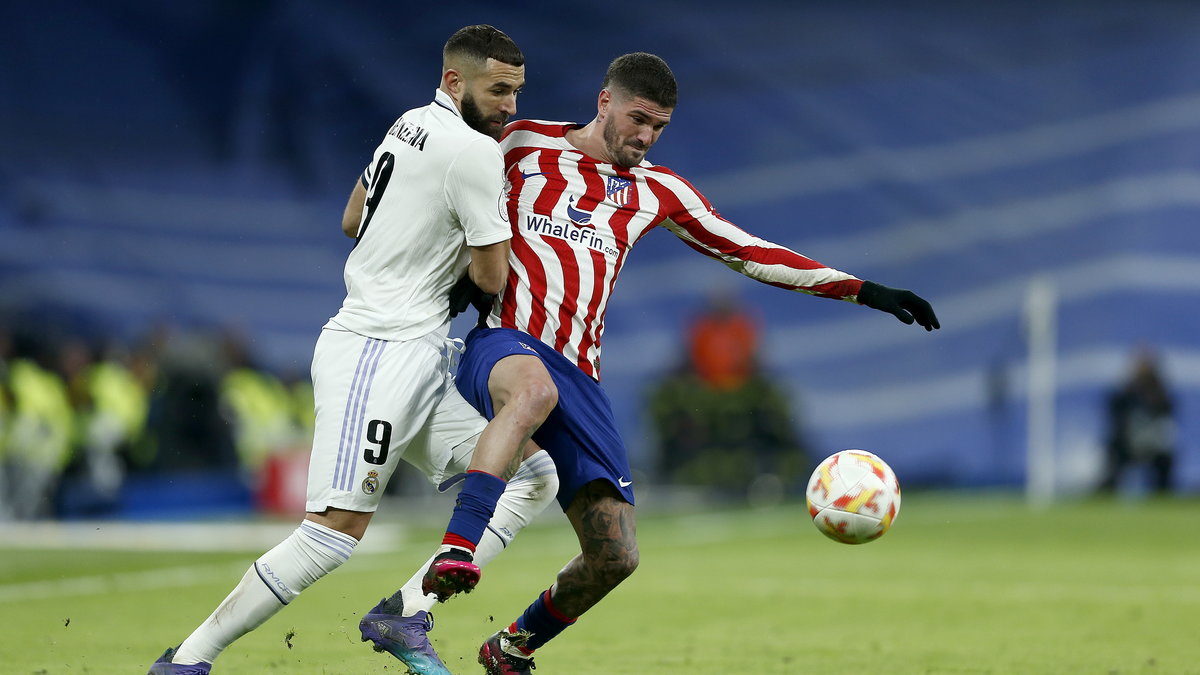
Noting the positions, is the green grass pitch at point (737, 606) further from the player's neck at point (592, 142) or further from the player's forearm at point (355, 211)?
the player's neck at point (592, 142)

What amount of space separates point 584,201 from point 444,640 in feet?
9.08

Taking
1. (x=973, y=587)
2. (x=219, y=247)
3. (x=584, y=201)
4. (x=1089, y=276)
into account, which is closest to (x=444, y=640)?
(x=584, y=201)

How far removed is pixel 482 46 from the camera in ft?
19.0

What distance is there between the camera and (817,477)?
6.67 meters

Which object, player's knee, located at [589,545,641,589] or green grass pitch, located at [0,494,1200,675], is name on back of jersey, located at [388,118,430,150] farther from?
green grass pitch, located at [0,494,1200,675]

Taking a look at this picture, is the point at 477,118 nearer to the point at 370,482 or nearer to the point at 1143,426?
the point at 370,482

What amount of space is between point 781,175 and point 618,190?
51.0 feet

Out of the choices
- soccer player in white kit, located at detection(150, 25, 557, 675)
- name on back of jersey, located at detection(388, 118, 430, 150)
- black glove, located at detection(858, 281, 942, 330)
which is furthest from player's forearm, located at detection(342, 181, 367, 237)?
black glove, located at detection(858, 281, 942, 330)

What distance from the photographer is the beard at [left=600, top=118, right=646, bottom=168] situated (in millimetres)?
6246

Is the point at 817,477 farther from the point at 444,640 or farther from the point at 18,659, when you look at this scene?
the point at 18,659

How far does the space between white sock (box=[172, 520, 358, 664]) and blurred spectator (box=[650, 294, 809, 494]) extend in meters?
13.3

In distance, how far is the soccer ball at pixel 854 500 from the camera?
21.1 feet

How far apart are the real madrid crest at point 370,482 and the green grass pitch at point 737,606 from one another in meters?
1.40

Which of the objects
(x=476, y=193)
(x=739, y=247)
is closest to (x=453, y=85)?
(x=476, y=193)
